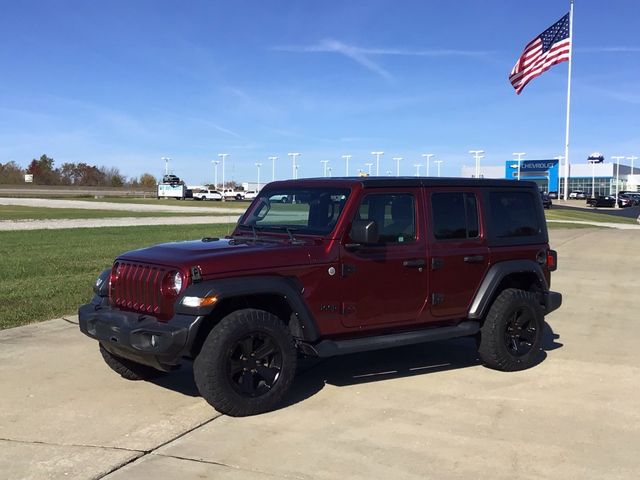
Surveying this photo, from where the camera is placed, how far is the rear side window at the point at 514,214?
628 cm

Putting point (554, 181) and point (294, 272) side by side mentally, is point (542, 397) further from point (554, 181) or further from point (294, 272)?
point (554, 181)

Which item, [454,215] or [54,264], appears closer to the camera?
[454,215]

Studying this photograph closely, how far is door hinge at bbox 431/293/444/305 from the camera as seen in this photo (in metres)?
5.68

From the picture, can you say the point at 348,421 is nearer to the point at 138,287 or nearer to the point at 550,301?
the point at 138,287

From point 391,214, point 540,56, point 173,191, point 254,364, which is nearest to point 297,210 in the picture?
point 391,214

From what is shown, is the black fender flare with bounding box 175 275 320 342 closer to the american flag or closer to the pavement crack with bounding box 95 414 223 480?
the pavement crack with bounding box 95 414 223 480

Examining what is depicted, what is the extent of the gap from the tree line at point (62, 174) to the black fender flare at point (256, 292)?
432 feet

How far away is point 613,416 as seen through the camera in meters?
4.89

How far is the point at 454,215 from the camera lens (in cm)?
595

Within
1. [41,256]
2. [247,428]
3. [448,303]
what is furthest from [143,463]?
[41,256]

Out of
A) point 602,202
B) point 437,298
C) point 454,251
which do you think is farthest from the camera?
point 602,202

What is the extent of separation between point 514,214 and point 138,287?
364 centimetres

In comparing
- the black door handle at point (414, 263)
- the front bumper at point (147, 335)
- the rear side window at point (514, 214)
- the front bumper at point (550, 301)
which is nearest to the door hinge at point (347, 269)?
the black door handle at point (414, 263)

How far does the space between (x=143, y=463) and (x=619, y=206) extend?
7751cm
